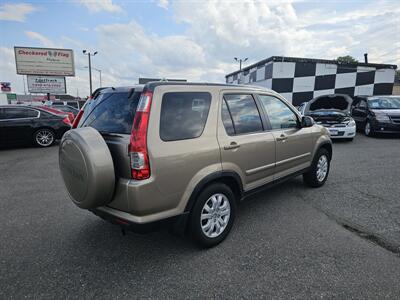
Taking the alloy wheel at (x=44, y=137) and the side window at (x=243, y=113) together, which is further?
the alloy wheel at (x=44, y=137)

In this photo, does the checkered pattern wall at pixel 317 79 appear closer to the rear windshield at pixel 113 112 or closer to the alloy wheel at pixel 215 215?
the alloy wheel at pixel 215 215

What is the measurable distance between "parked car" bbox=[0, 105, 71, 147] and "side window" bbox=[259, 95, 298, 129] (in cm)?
636

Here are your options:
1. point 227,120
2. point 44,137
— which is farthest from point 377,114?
point 44,137

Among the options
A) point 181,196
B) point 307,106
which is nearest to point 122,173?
point 181,196

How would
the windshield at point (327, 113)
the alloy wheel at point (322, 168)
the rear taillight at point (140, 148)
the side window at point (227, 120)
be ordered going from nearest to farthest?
the rear taillight at point (140, 148) → the side window at point (227, 120) → the alloy wheel at point (322, 168) → the windshield at point (327, 113)

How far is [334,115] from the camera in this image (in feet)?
26.9

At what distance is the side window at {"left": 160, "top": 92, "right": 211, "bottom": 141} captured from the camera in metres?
2.13

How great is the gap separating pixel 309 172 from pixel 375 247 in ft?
5.35

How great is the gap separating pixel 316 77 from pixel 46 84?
22.7 meters

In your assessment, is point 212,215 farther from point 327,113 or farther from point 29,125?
point 29,125

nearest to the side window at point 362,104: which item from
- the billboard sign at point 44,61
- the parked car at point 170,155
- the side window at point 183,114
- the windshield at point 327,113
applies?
the windshield at point 327,113

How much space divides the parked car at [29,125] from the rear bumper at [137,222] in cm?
621

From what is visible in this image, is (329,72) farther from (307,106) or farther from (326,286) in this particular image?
(326,286)

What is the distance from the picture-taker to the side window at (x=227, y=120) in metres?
2.58
